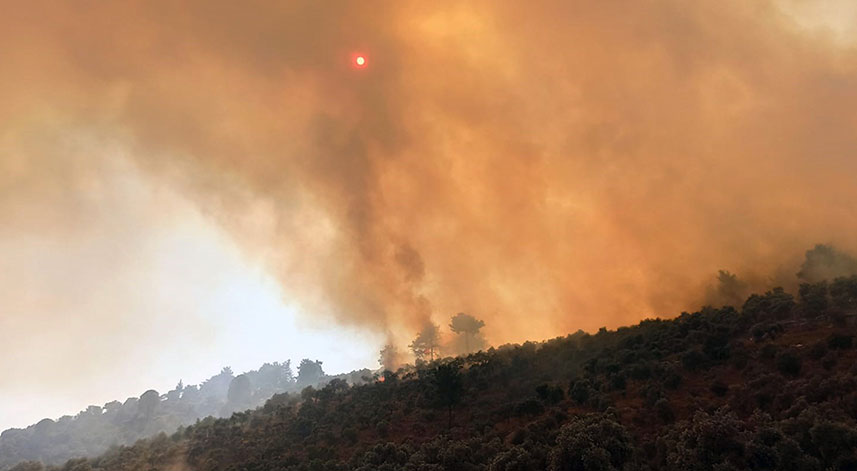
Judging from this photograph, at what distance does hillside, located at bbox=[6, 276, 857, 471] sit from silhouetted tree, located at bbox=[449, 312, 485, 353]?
5783 cm

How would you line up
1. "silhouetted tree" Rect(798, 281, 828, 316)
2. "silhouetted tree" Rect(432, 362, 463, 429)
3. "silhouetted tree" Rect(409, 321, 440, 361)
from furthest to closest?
"silhouetted tree" Rect(409, 321, 440, 361) < "silhouetted tree" Rect(432, 362, 463, 429) < "silhouetted tree" Rect(798, 281, 828, 316)

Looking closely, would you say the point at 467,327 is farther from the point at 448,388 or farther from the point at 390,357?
the point at 448,388

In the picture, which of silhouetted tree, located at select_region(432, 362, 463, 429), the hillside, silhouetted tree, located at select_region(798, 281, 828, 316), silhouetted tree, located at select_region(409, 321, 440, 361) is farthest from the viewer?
silhouetted tree, located at select_region(409, 321, 440, 361)

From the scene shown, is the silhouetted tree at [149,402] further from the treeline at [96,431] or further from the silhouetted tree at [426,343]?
the silhouetted tree at [426,343]

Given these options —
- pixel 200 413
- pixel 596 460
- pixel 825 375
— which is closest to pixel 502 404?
pixel 596 460

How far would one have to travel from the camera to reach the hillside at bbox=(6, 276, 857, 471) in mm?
29078

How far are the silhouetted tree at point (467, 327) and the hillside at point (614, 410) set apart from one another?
57.8 meters

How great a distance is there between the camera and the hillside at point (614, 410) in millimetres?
29078

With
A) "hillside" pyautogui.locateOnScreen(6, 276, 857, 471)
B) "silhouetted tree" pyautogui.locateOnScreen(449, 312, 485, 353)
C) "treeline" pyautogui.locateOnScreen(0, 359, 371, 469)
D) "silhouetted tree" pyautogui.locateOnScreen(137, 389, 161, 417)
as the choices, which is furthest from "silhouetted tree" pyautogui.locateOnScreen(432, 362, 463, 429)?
"silhouetted tree" pyautogui.locateOnScreen(137, 389, 161, 417)

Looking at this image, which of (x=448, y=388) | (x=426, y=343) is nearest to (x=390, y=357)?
(x=426, y=343)

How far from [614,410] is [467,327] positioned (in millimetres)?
98547

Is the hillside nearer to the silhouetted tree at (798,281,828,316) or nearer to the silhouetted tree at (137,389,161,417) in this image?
the silhouetted tree at (798,281,828,316)

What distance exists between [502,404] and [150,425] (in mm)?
161346

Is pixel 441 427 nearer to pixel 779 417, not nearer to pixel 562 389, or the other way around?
pixel 562 389
